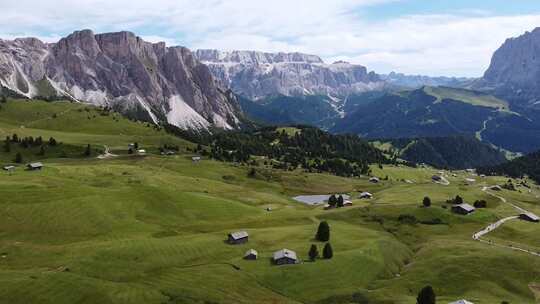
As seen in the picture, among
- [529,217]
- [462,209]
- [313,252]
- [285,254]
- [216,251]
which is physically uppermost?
[285,254]

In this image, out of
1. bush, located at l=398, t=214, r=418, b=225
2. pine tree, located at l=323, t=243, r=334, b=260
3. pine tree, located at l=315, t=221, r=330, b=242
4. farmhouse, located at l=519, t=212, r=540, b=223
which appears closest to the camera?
pine tree, located at l=323, t=243, r=334, b=260

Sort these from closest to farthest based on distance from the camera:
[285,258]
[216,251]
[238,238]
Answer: [285,258]
[216,251]
[238,238]

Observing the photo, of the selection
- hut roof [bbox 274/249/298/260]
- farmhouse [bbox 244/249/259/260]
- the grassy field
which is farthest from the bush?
farmhouse [bbox 244/249/259/260]

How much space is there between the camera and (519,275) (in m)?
118

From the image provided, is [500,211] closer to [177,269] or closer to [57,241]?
[177,269]

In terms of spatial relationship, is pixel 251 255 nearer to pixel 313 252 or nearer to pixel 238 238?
pixel 238 238

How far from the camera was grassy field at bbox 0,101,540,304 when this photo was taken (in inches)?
3853

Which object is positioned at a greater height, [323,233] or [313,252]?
[323,233]

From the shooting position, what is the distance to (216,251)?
395ft

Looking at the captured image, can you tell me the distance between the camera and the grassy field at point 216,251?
9788 centimetres

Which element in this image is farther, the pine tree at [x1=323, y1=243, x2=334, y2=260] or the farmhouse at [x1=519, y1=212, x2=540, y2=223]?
the farmhouse at [x1=519, y1=212, x2=540, y2=223]

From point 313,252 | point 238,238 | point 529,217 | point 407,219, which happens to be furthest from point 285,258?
point 529,217

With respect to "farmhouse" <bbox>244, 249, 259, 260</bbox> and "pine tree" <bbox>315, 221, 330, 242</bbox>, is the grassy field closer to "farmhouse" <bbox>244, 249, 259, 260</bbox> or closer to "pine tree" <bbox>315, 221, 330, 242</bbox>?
"farmhouse" <bbox>244, 249, 259, 260</bbox>

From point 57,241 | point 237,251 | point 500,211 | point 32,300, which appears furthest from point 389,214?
point 32,300
